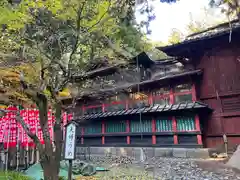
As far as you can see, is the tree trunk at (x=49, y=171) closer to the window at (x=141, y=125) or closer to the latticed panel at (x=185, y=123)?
A: the latticed panel at (x=185, y=123)

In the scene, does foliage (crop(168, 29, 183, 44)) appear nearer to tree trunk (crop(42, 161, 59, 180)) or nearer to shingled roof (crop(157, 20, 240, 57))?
shingled roof (crop(157, 20, 240, 57))

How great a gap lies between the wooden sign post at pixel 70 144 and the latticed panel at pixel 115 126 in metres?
9.45

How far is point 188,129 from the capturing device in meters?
12.2

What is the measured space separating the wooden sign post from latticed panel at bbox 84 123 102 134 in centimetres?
1077

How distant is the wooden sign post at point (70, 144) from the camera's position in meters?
5.37

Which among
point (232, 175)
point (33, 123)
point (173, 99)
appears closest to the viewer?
point (232, 175)

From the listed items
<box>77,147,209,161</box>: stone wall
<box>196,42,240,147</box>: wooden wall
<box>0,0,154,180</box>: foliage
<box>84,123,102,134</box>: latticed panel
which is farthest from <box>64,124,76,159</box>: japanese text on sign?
<box>84,123,102,134</box>: latticed panel

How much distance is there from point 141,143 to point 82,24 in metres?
9.71

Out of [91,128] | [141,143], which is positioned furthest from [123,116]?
[91,128]

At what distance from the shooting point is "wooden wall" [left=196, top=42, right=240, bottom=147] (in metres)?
11.6

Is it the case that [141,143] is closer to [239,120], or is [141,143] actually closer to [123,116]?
[123,116]

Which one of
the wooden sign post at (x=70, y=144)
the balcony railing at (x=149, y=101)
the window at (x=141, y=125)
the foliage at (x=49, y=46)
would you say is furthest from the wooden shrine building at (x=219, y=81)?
the wooden sign post at (x=70, y=144)

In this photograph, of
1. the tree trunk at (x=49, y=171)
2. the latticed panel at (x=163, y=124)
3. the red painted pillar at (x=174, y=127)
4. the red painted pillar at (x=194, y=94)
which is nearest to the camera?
the tree trunk at (x=49, y=171)

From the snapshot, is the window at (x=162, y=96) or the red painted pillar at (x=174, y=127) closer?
the red painted pillar at (x=174, y=127)
